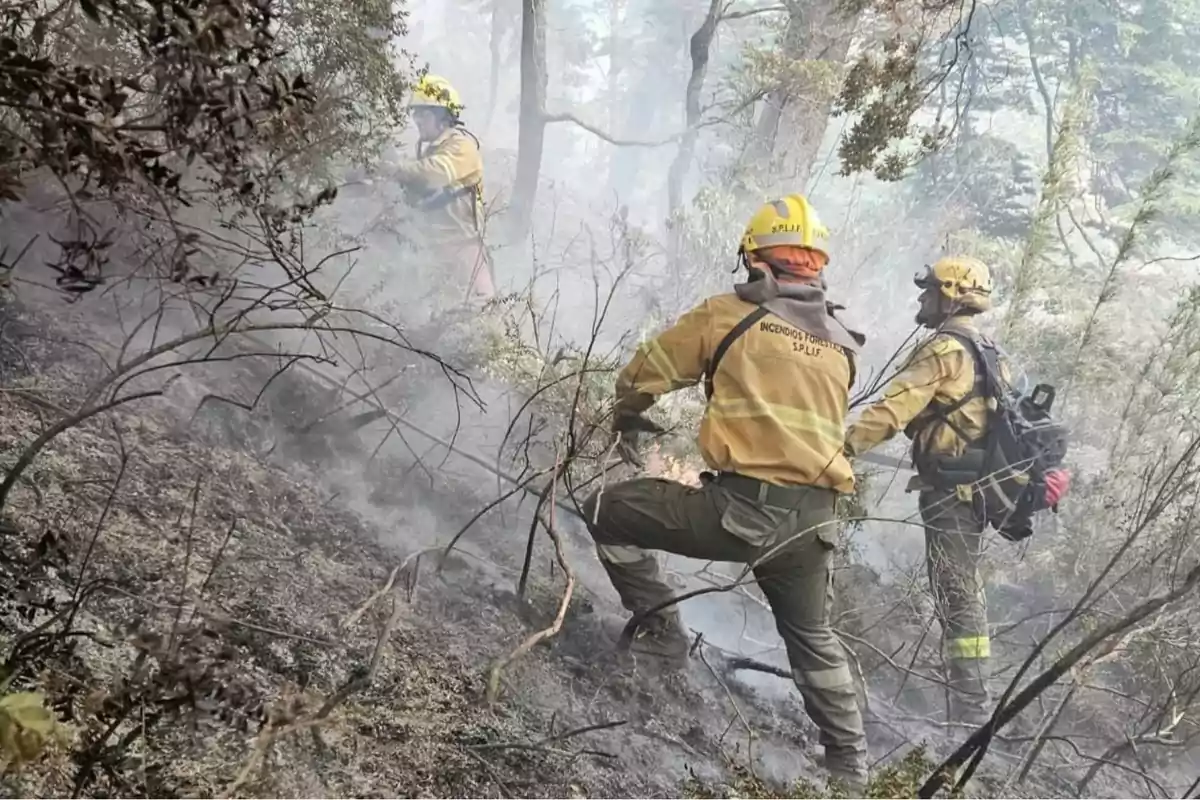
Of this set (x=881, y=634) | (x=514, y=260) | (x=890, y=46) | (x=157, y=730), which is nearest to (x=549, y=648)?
(x=157, y=730)

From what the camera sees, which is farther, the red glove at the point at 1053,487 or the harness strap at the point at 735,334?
the red glove at the point at 1053,487

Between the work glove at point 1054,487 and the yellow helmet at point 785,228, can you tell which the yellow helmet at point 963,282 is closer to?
the work glove at point 1054,487

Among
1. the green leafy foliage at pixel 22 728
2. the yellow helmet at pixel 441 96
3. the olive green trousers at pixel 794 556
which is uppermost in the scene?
the yellow helmet at pixel 441 96

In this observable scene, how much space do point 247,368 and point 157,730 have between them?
3.40m

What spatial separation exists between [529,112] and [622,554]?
28.8 ft

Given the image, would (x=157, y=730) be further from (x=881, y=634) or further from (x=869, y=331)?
(x=869, y=331)

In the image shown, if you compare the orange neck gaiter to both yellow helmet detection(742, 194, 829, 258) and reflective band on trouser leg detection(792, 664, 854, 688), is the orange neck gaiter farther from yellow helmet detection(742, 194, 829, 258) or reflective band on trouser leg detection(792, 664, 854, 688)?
reflective band on trouser leg detection(792, 664, 854, 688)

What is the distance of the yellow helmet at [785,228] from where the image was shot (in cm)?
384

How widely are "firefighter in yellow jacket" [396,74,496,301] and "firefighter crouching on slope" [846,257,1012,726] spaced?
3938 millimetres

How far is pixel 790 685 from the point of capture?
5160 millimetres

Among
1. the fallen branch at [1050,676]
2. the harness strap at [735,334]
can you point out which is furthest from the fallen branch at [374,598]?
the fallen branch at [1050,676]

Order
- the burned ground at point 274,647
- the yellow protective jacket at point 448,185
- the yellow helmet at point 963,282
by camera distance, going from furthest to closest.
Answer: the yellow protective jacket at point 448,185 < the yellow helmet at point 963,282 < the burned ground at point 274,647

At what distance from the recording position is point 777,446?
3594 millimetres

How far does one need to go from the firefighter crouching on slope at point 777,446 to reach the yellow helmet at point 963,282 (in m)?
1.68
